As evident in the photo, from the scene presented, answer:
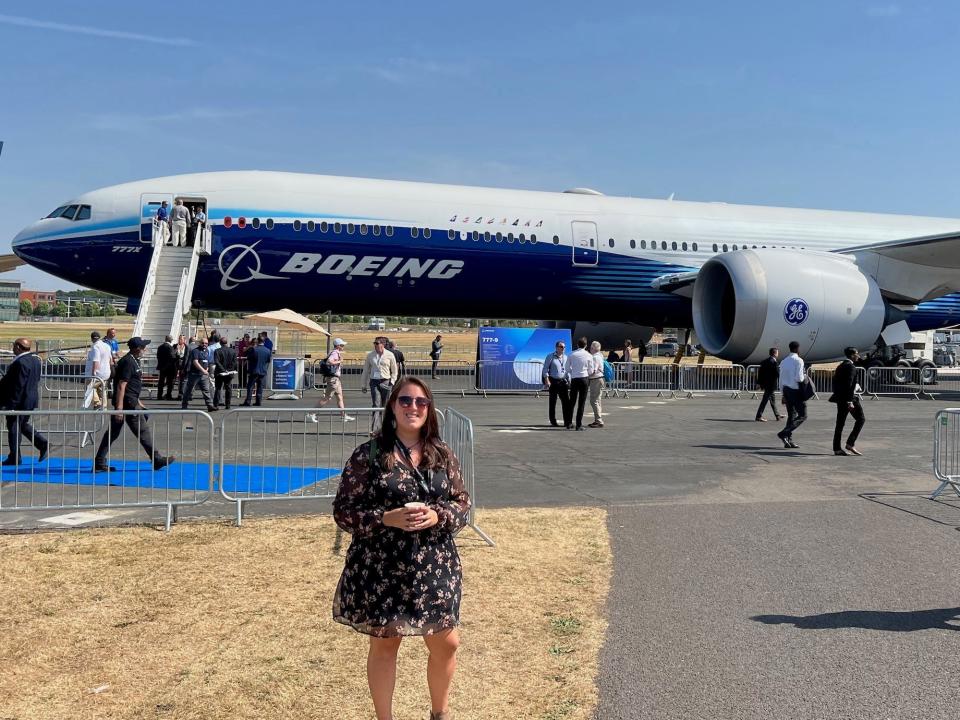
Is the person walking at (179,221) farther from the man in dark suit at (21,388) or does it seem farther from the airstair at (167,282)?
the man in dark suit at (21,388)

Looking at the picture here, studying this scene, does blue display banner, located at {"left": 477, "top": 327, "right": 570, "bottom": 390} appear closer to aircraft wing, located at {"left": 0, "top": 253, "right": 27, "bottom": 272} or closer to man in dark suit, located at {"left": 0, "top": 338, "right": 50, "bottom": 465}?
man in dark suit, located at {"left": 0, "top": 338, "right": 50, "bottom": 465}

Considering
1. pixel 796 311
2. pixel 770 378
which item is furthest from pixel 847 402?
Result: pixel 796 311

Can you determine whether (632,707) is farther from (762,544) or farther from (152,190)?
(152,190)

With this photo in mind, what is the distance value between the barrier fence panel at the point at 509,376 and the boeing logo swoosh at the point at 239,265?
573 centimetres

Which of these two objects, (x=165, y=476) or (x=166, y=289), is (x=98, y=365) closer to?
(x=166, y=289)

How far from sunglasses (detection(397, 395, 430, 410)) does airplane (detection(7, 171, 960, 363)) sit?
17.3 m

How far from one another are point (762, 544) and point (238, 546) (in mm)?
4251

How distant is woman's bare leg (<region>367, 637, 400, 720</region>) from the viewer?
3.61m

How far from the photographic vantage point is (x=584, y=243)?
23203 millimetres

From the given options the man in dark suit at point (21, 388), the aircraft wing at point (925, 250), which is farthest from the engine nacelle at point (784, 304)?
the man in dark suit at point (21, 388)

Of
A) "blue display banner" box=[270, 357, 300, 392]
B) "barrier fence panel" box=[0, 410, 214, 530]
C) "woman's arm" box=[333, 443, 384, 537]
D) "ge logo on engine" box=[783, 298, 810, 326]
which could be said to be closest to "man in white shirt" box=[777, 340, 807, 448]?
"ge logo on engine" box=[783, 298, 810, 326]

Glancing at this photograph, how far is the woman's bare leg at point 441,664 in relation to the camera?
3.66 metres

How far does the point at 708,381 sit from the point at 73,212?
665 inches

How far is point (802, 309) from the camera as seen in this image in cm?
2106
